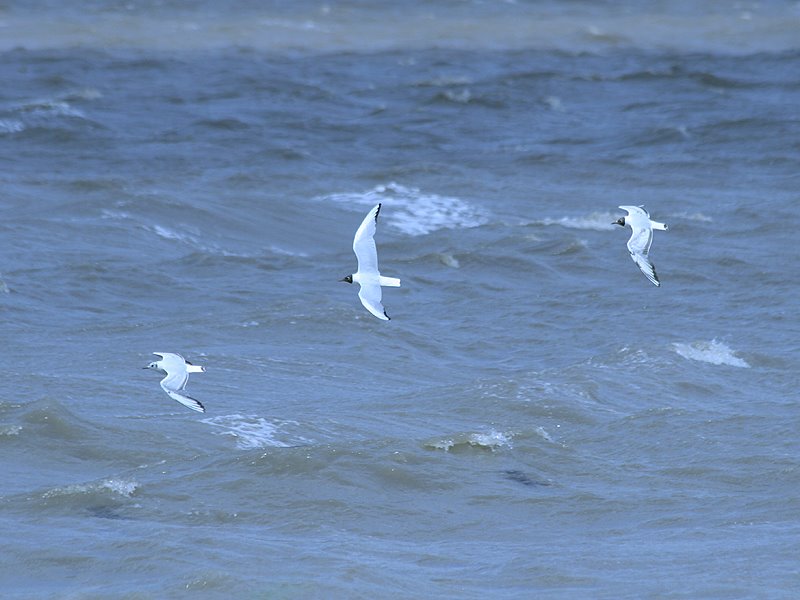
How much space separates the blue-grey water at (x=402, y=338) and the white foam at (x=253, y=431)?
4 centimetres

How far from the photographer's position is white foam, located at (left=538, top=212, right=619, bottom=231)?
75.2 feet

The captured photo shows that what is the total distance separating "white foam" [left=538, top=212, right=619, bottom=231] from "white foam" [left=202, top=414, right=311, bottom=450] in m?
Result: 9.61

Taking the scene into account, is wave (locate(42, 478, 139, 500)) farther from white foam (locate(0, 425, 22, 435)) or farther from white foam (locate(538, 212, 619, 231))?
white foam (locate(538, 212, 619, 231))

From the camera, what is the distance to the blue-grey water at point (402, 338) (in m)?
11.2

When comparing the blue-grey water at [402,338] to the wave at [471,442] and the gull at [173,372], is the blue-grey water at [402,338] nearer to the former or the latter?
the wave at [471,442]

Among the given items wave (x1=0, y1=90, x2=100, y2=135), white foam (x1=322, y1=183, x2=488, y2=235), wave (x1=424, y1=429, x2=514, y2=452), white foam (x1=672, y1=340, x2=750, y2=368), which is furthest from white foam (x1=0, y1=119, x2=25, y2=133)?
wave (x1=424, y1=429, x2=514, y2=452)

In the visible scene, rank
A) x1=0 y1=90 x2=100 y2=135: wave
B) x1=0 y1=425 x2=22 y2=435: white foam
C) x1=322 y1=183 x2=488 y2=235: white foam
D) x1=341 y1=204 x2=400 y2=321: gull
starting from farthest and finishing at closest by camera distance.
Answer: x1=0 y1=90 x2=100 y2=135: wave
x1=322 y1=183 x2=488 y2=235: white foam
x1=0 y1=425 x2=22 y2=435: white foam
x1=341 y1=204 x2=400 y2=321: gull

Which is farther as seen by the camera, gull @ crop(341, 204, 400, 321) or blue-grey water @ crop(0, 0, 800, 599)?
gull @ crop(341, 204, 400, 321)

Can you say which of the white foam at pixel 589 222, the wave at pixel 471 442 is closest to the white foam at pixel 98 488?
the wave at pixel 471 442

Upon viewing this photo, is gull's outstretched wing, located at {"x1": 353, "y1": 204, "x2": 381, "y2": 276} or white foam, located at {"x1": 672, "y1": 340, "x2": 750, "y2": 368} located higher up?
gull's outstretched wing, located at {"x1": 353, "y1": 204, "x2": 381, "y2": 276}

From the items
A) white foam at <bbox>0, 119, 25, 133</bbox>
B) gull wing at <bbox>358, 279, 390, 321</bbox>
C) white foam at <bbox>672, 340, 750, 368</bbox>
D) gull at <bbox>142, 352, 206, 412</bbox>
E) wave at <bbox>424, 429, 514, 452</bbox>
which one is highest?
gull wing at <bbox>358, 279, 390, 321</bbox>

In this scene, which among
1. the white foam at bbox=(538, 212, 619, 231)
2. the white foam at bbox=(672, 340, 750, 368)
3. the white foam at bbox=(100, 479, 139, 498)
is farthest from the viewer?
the white foam at bbox=(538, 212, 619, 231)

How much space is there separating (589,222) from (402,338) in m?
6.52

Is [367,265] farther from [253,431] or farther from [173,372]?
[253,431]
